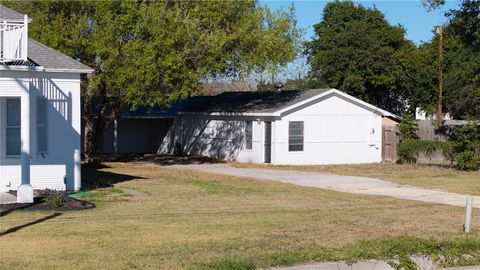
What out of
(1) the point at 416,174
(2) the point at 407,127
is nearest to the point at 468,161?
(1) the point at 416,174

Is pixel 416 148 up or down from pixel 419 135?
down

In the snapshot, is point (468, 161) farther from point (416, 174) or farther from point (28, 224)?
point (28, 224)

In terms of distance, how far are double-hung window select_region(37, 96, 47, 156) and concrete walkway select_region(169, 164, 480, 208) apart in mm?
9033

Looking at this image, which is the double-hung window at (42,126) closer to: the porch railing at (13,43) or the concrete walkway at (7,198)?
the concrete walkway at (7,198)

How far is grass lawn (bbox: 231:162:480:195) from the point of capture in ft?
84.5

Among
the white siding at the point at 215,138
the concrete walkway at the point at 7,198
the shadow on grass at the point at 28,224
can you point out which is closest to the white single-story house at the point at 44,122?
the concrete walkway at the point at 7,198

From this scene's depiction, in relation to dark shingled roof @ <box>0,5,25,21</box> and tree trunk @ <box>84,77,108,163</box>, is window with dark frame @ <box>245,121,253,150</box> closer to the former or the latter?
tree trunk @ <box>84,77,108,163</box>

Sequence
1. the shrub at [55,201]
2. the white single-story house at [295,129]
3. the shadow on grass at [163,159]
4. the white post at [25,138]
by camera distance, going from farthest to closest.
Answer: the shadow on grass at [163,159]
the white single-story house at [295,129]
the white post at [25,138]
the shrub at [55,201]

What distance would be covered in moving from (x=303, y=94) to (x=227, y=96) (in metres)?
7.27

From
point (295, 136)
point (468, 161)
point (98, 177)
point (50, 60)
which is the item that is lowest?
point (98, 177)

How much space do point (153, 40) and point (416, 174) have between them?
39.5 ft

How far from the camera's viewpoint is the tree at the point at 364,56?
2387 inches

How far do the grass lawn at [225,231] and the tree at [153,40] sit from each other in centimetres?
958

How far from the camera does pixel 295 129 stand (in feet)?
119
